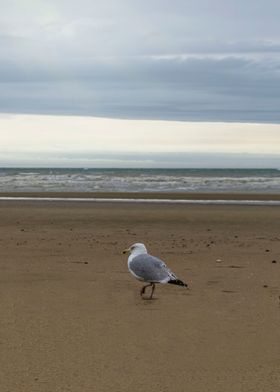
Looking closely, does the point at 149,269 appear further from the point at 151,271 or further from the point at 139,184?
the point at 139,184

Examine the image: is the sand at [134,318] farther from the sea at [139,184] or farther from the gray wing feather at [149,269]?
the sea at [139,184]

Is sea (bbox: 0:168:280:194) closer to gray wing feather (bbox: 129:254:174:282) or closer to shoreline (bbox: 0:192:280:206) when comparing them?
shoreline (bbox: 0:192:280:206)

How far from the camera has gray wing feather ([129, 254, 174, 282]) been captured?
28.2 ft

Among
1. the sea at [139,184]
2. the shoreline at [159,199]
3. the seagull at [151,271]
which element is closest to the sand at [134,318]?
the seagull at [151,271]

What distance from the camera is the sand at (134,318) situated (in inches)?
218

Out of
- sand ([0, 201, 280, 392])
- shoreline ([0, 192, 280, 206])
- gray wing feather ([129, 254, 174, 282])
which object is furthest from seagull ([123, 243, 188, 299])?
shoreline ([0, 192, 280, 206])

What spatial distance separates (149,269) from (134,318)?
4.31 feet

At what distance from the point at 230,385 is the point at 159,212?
18311 millimetres

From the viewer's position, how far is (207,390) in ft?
17.2

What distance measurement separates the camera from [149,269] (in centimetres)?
866

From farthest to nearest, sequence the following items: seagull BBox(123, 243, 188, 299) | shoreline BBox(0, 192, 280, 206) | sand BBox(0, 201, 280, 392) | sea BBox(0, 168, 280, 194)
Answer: sea BBox(0, 168, 280, 194), shoreline BBox(0, 192, 280, 206), seagull BBox(123, 243, 188, 299), sand BBox(0, 201, 280, 392)

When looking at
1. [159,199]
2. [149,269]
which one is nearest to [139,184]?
[159,199]

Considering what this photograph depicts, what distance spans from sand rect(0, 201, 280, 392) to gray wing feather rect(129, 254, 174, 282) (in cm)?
27

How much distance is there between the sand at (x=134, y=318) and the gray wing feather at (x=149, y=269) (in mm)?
273
